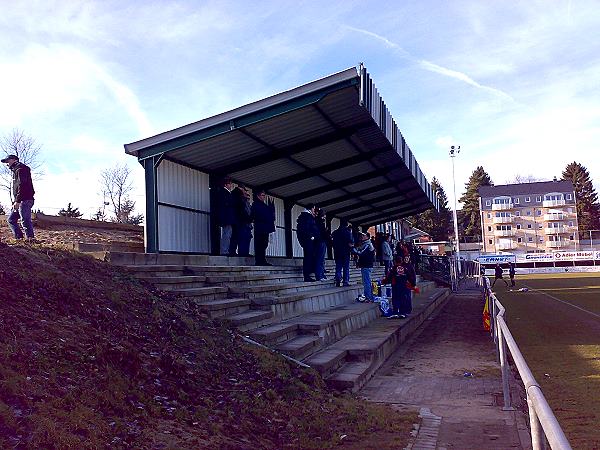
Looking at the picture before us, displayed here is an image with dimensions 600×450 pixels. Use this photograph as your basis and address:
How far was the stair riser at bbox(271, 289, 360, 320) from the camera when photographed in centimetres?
923

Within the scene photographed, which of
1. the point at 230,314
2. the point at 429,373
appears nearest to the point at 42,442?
the point at 230,314

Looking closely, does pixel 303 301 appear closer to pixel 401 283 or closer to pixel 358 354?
pixel 358 354

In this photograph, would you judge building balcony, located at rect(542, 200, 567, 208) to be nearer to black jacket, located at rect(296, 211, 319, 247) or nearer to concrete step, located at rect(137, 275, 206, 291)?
black jacket, located at rect(296, 211, 319, 247)

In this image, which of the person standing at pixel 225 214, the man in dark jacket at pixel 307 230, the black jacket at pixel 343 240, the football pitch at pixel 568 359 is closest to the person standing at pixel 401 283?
the black jacket at pixel 343 240

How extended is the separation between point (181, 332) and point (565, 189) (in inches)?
3991

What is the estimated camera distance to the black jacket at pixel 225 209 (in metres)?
12.8

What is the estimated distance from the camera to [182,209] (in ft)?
44.3

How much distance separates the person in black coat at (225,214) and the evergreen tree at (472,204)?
323 feet

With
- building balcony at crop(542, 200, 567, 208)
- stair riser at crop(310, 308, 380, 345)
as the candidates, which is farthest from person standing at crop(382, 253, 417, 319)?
building balcony at crop(542, 200, 567, 208)

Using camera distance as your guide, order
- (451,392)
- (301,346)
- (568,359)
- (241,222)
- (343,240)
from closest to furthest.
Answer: (451,392) < (301,346) < (568,359) < (241,222) < (343,240)

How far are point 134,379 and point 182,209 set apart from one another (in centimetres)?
907

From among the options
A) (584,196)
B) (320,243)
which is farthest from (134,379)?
(584,196)

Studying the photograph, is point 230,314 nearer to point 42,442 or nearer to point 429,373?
point 429,373

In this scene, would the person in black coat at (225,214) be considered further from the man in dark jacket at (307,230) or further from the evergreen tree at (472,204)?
the evergreen tree at (472,204)
